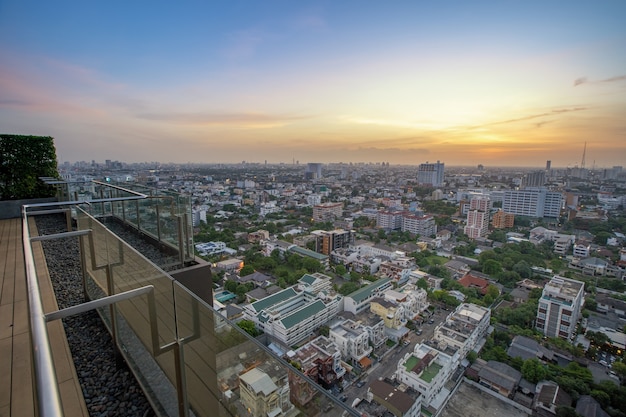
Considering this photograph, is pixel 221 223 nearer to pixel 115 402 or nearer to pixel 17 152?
pixel 17 152

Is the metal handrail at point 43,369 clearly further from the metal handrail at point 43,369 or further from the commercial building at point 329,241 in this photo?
the commercial building at point 329,241

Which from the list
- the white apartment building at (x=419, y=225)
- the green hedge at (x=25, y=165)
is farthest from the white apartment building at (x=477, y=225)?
the green hedge at (x=25, y=165)

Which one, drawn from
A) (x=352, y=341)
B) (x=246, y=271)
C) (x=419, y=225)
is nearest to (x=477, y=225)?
(x=419, y=225)

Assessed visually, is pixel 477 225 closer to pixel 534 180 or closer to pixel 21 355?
pixel 534 180

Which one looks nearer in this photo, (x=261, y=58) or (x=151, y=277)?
(x=151, y=277)

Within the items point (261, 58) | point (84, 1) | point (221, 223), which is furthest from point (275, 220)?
point (84, 1)

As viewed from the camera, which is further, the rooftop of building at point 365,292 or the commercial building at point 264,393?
the rooftop of building at point 365,292
